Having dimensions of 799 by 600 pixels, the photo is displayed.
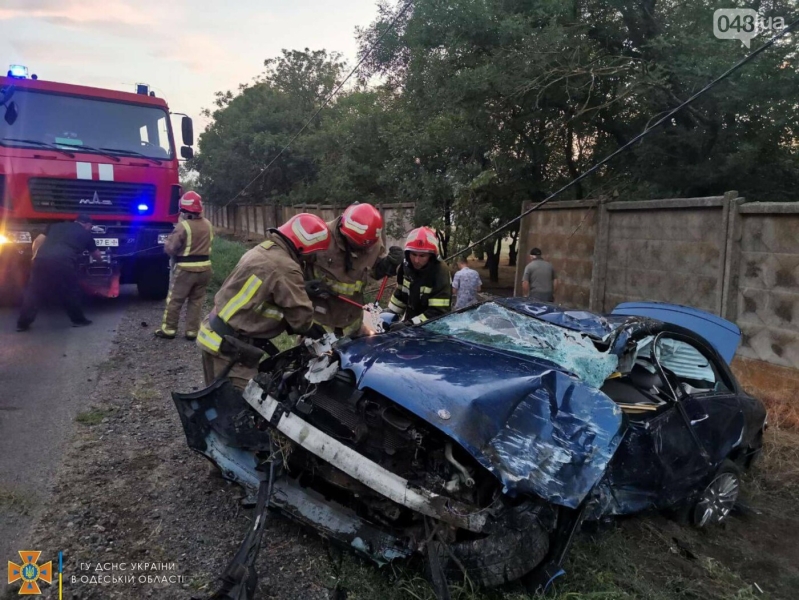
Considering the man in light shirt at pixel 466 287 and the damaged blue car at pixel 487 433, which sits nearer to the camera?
the damaged blue car at pixel 487 433

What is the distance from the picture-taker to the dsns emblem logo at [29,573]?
252cm

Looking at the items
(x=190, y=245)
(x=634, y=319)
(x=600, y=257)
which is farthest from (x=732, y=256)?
(x=190, y=245)

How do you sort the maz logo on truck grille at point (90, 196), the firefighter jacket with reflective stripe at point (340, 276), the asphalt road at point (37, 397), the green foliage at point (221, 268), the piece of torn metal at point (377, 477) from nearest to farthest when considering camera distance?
the piece of torn metal at point (377, 477)
the asphalt road at point (37, 397)
the firefighter jacket with reflective stripe at point (340, 276)
the maz logo on truck grille at point (90, 196)
the green foliage at point (221, 268)

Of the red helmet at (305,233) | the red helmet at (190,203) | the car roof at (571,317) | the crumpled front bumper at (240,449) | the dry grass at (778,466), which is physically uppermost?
the red helmet at (190,203)

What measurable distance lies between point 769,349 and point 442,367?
4.07 meters

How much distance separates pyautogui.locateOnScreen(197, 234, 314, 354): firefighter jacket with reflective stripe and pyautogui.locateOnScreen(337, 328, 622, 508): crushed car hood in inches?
26.3

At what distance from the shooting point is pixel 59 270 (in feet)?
23.5

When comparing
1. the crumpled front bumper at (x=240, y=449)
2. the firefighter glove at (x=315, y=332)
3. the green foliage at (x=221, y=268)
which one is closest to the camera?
the crumpled front bumper at (x=240, y=449)

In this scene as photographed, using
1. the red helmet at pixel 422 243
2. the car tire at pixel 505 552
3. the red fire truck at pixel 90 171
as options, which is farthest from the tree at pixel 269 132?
the car tire at pixel 505 552

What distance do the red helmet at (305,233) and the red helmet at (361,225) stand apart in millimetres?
454

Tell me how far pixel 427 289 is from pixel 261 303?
1623 millimetres

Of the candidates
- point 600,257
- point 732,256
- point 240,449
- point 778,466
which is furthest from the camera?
point 600,257

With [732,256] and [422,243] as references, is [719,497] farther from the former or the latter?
[732,256]

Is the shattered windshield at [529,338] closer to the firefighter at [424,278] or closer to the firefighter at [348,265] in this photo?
the firefighter at [424,278]
